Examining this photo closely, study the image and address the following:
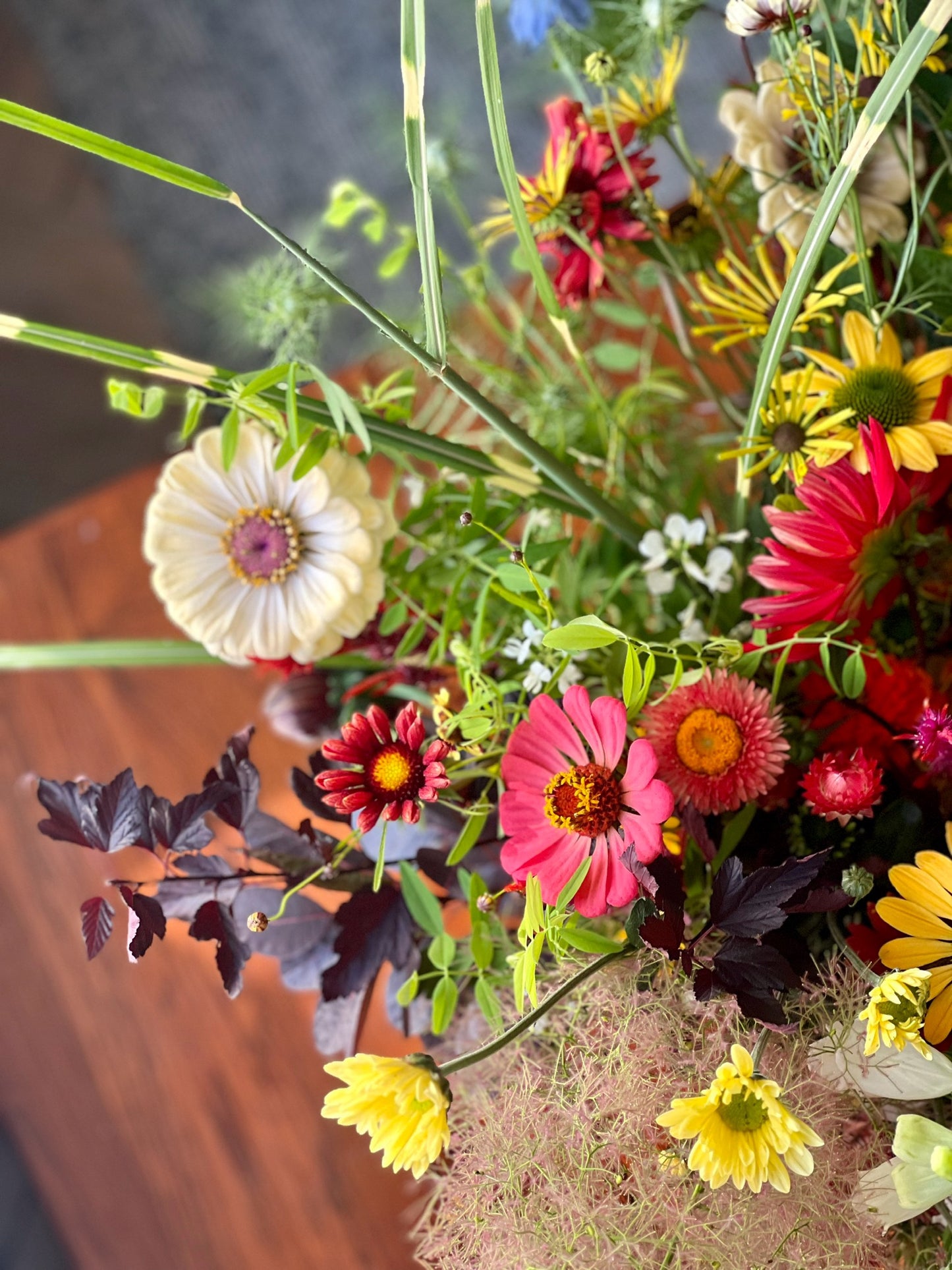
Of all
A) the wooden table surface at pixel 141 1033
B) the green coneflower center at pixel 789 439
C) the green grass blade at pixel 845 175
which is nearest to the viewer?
the green grass blade at pixel 845 175

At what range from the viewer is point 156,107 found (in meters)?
1.34

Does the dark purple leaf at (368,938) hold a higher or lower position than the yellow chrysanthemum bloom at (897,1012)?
higher

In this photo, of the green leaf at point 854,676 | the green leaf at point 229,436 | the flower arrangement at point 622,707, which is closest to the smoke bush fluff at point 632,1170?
the flower arrangement at point 622,707

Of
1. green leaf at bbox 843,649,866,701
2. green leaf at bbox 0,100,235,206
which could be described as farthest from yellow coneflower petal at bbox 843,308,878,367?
green leaf at bbox 0,100,235,206

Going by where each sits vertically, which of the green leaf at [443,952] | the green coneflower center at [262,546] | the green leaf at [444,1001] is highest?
the green coneflower center at [262,546]

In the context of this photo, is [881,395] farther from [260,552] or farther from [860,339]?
[260,552]

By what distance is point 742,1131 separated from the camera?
0.85 feet

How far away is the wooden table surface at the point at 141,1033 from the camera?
2.03 feet

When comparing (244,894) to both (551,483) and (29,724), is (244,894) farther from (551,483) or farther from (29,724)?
(29,724)

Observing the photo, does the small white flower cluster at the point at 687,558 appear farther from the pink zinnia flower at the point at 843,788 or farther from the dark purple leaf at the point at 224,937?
the dark purple leaf at the point at 224,937

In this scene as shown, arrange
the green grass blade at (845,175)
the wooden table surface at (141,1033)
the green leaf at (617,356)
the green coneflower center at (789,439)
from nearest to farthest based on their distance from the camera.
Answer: the green grass blade at (845,175) < the green coneflower center at (789,439) < the green leaf at (617,356) < the wooden table surface at (141,1033)

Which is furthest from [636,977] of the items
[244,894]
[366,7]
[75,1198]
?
[366,7]

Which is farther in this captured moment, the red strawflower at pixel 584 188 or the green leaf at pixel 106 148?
the red strawflower at pixel 584 188

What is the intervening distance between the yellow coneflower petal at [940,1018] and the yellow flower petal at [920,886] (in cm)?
3
